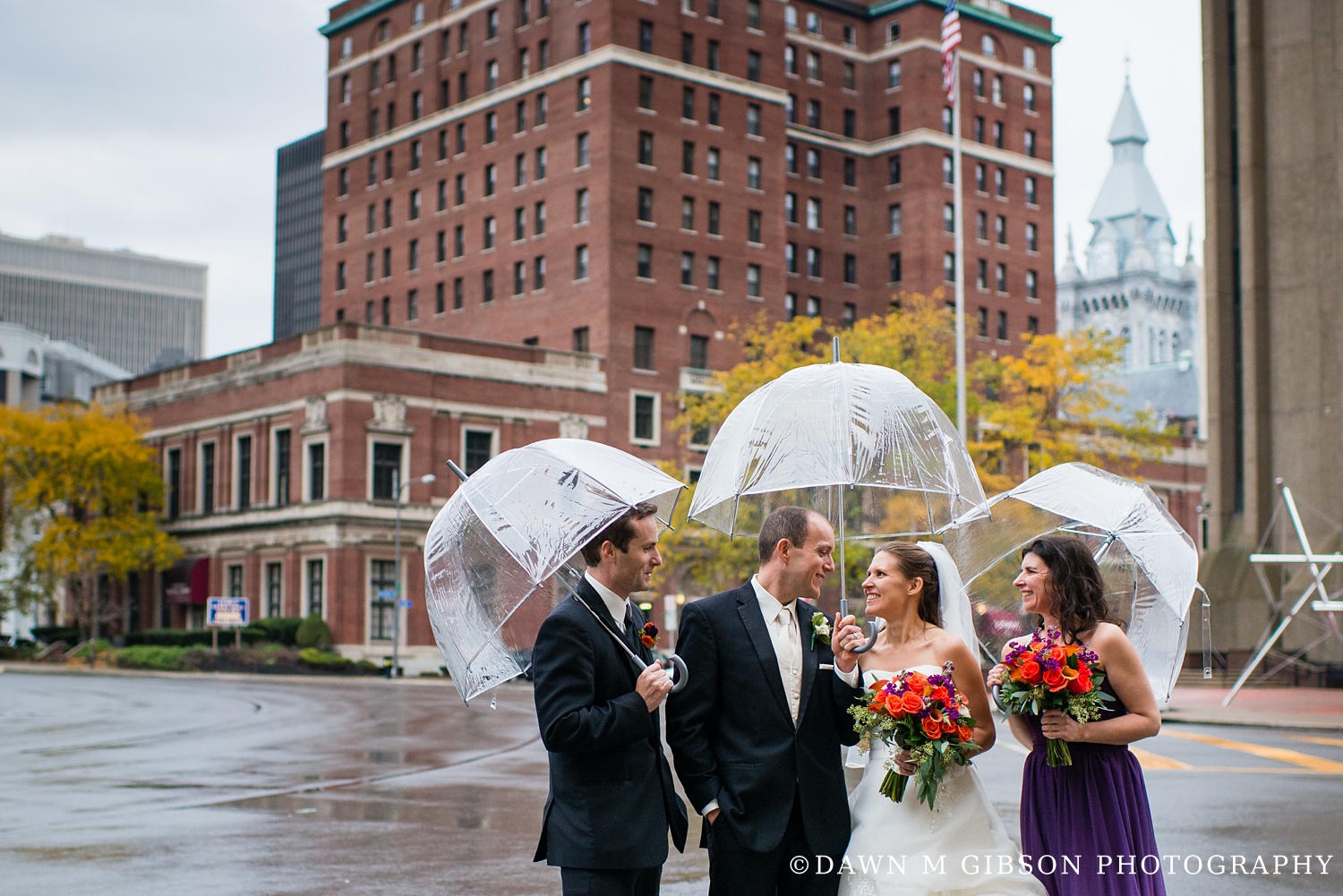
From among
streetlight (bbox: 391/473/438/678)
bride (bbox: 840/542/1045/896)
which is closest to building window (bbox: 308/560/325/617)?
streetlight (bbox: 391/473/438/678)

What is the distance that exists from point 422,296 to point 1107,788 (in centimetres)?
7794

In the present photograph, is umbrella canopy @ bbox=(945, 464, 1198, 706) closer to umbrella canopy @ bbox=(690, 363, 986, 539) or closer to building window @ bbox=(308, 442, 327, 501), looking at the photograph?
umbrella canopy @ bbox=(690, 363, 986, 539)

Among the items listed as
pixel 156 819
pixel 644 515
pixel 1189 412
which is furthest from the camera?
pixel 1189 412

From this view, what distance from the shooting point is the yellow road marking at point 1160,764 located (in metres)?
18.5

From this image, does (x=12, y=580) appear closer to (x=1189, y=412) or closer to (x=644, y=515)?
(x=644, y=515)

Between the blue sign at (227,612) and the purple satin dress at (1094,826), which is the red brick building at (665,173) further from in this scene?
the purple satin dress at (1094,826)

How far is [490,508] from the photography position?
6.68 m

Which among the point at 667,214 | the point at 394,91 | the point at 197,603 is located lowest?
the point at 197,603

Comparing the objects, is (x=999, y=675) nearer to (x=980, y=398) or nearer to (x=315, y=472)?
(x=980, y=398)

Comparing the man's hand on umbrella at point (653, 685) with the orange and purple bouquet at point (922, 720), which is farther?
the orange and purple bouquet at point (922, 720)

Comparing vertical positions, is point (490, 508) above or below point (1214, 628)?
above

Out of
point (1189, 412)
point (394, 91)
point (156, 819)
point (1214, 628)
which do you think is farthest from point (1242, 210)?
point (1189, 412)

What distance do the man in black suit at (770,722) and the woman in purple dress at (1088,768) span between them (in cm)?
85

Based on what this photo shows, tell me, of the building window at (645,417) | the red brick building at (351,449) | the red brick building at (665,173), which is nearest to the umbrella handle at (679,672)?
the red brick building at (351,449)
